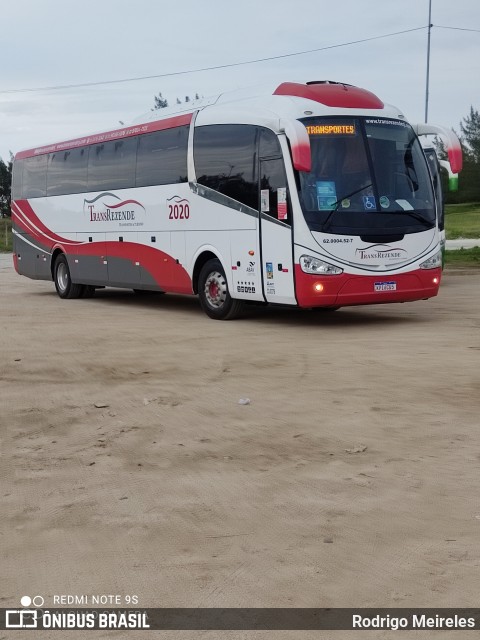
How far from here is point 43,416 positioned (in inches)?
339

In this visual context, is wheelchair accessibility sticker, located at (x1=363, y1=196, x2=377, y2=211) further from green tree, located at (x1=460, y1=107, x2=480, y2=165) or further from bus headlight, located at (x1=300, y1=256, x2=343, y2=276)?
green tree, located at (x1=460, y1=107, x2=480, y2=165)

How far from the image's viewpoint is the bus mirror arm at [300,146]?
14327 millimetres

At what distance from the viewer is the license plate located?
1527 centimetres

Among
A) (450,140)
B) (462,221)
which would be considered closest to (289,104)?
(450,140)

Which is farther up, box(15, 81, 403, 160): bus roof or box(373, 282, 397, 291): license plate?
box(15, 81, 403, 160): bus roof

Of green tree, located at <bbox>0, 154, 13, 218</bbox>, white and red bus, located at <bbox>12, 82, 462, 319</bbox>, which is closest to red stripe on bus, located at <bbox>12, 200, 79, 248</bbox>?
white and red bus, located at <bbox>12, 82, 462, 319</bbox>

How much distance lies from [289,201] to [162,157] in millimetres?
4218

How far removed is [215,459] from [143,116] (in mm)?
13729

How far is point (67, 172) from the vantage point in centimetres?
2245

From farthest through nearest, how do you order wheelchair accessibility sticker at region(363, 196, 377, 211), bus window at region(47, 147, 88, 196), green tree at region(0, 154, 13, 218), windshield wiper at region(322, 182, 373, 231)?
green tree at region(0, 154, 13, 218)
bus window at region(47, 147, 88, 196)
wheelchair accessibility sticker at region(363, 196, 377, 211)
windshield wiper at region(322, 182, 373, 231)

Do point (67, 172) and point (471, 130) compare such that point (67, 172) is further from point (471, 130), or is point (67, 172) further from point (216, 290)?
point (471, 130)

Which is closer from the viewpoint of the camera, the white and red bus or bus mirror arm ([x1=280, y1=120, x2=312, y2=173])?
bus mirror arm ([x1=280, y1=120, x2=312, y2=173])

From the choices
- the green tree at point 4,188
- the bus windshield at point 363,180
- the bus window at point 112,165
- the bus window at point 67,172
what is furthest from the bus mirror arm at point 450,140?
the green tree at point 4,188

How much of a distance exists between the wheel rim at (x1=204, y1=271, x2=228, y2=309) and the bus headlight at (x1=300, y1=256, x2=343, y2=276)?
209 centimetres
